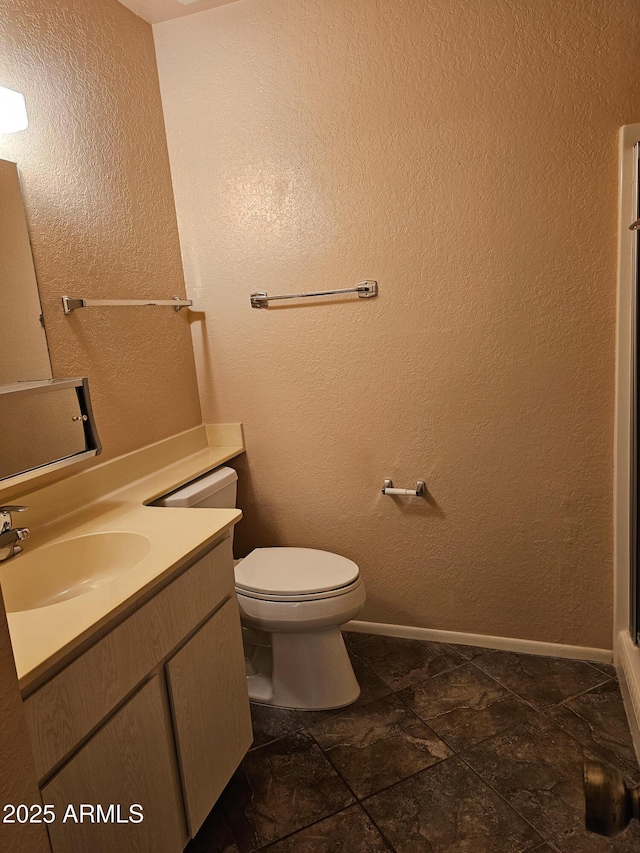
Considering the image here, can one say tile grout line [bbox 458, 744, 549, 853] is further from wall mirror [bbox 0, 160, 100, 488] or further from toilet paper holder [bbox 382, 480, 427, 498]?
wall mirror [bbox 0, 160, 100, 488]

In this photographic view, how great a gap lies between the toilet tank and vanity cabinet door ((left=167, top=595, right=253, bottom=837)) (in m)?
0.49

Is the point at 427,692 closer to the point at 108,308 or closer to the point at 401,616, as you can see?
the point at 401,616

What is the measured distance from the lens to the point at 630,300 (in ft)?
6.20

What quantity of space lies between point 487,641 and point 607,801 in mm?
1748

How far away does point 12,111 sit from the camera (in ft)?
5.30

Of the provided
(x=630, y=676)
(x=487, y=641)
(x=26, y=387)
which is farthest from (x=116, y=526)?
(x=630, y=676)

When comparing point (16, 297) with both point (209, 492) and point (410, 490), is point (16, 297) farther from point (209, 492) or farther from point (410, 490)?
point (410, 490)

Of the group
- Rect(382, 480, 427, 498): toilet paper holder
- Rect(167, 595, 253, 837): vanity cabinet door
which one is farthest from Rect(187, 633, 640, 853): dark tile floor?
Rect(382, 480, 427, 498): toilet paper holder

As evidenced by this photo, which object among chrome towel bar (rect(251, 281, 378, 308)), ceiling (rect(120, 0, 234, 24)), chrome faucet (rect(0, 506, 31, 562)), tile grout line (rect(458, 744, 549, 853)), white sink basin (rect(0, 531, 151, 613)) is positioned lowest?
tile grout line (rect(458, 744, 549, 853))

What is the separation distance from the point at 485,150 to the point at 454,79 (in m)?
0.25

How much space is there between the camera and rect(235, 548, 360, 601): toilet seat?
6.40 ft

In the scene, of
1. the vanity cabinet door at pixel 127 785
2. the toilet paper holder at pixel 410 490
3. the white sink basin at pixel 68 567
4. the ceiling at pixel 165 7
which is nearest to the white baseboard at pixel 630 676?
the toilet paper holder at pixel 410 490

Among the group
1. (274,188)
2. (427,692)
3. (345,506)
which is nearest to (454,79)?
(274,188)

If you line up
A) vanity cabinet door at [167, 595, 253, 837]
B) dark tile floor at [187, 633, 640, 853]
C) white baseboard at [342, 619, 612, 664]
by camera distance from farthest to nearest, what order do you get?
1. white baseboard at [342, 619, 612, 664]
2. dark tile floor at [187, 633, 640, 853]
3. vanity cabinet door at [167, 595, 253, 837]
